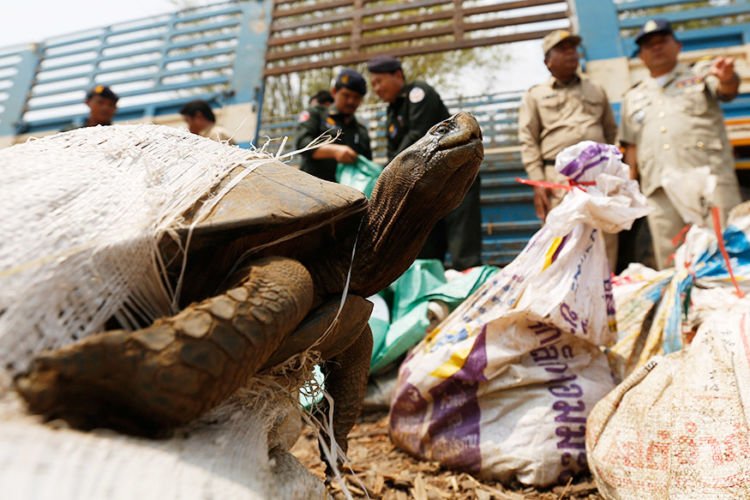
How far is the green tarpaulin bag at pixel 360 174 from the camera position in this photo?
326cm

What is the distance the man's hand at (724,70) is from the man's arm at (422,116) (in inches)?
73.8

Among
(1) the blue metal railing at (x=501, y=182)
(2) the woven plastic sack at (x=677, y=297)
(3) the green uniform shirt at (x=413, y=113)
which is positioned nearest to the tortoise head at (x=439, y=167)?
(2) the woven plastic sack at (x=677, y=297)

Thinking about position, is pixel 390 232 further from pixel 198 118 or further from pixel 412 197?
pixel 198 118

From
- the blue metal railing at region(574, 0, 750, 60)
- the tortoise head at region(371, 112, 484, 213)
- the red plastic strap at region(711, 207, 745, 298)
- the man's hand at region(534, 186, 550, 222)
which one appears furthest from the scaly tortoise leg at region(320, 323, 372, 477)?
the blue metal railing at region(574, 0, 750, 60)

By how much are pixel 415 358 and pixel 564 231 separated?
86 centimetres

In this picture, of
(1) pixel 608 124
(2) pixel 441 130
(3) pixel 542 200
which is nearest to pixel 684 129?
(1) pixel 608 124

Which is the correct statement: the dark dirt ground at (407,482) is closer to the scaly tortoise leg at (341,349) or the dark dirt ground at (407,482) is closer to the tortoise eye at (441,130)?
the scaly tortoise leg at (341,349)

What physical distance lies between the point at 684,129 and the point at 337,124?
252cm

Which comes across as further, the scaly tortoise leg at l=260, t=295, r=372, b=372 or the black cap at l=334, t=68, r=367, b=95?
the black cap at l=334, t=68, r=367, b=95

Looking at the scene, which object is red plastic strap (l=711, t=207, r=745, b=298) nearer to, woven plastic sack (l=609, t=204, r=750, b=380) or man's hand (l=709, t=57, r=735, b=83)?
woven plastic sack (l=609, t=204, r=750, b=380)

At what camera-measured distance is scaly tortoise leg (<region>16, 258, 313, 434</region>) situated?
28.6 inches

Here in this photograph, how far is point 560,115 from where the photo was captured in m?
3.64

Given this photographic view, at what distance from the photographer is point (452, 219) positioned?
12.2 ft

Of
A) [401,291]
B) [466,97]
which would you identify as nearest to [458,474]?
[401,291]
